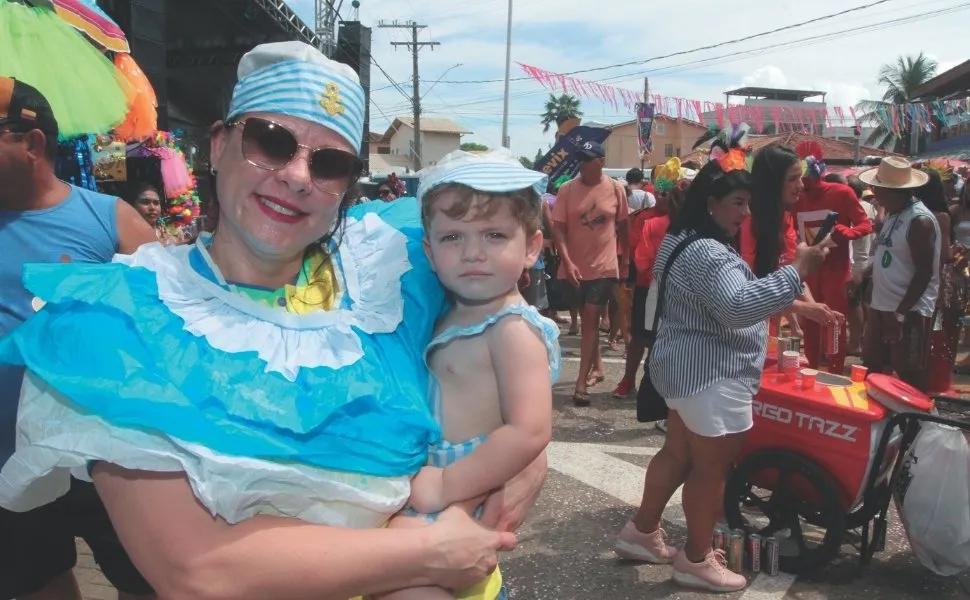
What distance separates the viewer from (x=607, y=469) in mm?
4445

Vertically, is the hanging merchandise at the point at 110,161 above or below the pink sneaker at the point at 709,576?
above

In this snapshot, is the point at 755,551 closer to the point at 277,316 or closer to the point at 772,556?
the point at 772,556

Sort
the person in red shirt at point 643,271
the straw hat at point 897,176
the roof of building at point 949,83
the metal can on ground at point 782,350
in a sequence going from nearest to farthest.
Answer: the metal can on ground at point 782,350, the straw hat at point 897,176, the person in red shirt at point 643,271, the roof of building at point 949,83

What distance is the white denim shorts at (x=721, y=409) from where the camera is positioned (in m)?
2.79

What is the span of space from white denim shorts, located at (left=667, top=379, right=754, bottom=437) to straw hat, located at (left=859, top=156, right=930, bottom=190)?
126 inches

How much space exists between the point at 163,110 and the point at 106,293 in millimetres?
8100

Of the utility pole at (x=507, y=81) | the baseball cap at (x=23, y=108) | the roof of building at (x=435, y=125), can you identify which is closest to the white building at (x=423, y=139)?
the roof of building at (x=435, y=125)

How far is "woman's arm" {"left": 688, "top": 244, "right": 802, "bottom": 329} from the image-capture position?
A: 2.63m

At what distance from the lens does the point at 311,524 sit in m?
1.26

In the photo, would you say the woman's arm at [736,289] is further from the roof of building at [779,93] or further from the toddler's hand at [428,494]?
the roof of building at [779,93]

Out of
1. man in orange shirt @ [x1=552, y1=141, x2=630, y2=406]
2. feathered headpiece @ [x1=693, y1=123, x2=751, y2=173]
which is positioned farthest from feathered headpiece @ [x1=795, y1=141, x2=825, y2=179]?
feathered headpiece @ [x1=693, y1=123, x2=751, y2=173]

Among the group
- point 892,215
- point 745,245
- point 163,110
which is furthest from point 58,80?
point 163,110

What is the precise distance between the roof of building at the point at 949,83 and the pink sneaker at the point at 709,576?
84.7ft

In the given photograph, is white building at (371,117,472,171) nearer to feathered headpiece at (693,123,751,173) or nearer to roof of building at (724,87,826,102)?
roof of building at (724,87,826,102)
